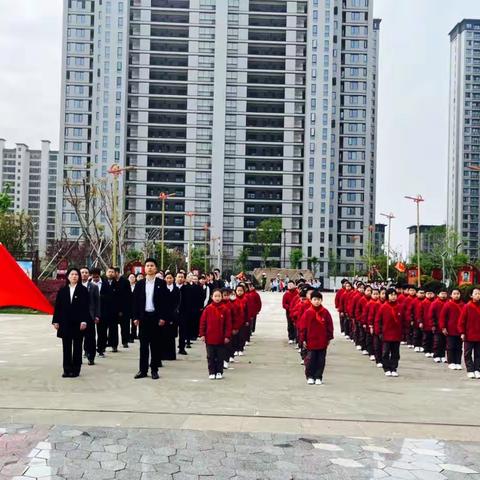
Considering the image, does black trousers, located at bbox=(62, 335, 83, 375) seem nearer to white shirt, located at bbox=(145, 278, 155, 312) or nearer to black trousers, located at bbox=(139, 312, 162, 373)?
black trousers, located at bbox=(139, 312, 162, 373)

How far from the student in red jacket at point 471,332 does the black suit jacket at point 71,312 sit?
20.2ft

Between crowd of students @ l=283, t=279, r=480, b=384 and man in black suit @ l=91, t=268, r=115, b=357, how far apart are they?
3605 mm

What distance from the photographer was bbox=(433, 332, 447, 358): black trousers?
43.1 ft

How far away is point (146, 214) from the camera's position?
271 ft

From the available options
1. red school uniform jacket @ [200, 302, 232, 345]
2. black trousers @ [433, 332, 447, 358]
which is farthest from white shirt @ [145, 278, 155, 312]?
black trousers @ [433, 332, 447, 358]

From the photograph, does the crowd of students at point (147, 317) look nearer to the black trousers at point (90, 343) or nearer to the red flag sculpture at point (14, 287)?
the black trousers at point (90, 343)

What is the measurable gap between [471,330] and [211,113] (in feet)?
247

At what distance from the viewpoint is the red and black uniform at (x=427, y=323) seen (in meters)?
13.6

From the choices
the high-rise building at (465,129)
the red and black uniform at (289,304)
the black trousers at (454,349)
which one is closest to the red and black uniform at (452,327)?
the black trousers at (454,349)

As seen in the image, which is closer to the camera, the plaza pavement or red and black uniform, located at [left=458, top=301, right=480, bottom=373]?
the plaza pavement

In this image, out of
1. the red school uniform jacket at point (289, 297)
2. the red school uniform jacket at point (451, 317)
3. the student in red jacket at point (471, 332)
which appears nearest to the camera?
the student in red jacket at point (471, 332)

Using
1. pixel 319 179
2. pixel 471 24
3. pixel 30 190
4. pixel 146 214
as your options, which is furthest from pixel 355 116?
pixel 30 190

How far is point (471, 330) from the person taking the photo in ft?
35.7

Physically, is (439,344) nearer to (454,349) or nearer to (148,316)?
(454,349)
